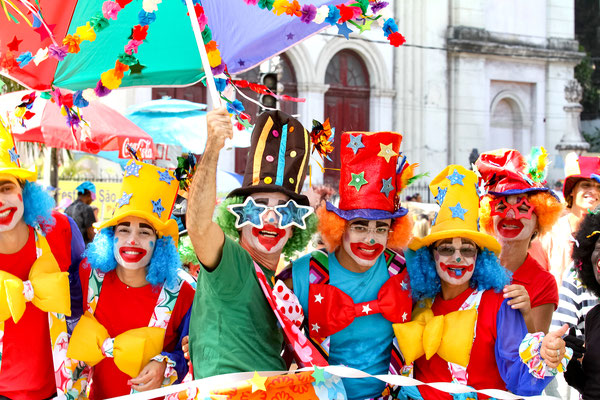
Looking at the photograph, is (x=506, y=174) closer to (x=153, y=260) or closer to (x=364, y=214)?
(x=364, y=214)

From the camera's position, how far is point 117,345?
403 centimetres

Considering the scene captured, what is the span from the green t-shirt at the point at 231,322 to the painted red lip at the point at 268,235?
0.38 m

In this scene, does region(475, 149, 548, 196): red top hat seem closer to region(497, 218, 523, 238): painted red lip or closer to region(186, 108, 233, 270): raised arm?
region(497, 218, 523, 238): painted red lip

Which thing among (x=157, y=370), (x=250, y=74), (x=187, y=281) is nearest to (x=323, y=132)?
(x=187, y=281)

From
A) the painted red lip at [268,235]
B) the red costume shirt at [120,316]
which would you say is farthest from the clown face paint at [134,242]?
the painted red lip at [268,235]

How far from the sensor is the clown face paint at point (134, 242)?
4219 mm

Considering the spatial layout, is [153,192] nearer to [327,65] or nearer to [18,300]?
[18,300]

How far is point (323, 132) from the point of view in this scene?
447 cm

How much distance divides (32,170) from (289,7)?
6.16 ft

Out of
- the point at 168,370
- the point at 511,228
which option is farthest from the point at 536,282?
the point at 168,370

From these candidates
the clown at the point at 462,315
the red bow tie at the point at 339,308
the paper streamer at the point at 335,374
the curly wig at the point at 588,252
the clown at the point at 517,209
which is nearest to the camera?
the paper streamer at the point at 335,374

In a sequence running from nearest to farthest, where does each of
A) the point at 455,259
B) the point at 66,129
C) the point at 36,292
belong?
the point at 455,259 → the point at 36,292 → the point at 66,129

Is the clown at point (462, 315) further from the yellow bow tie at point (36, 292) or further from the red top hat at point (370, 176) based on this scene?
the yellow bow tie at point (36, 292)

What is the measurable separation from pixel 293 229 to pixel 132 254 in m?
0.90
